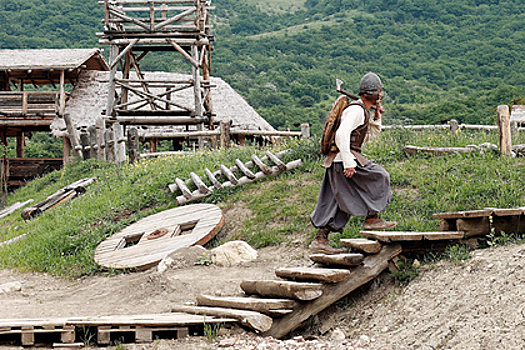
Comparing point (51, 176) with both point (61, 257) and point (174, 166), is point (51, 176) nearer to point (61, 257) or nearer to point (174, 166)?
point (174, 166)

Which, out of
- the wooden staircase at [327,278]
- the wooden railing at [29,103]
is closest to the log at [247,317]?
the wooden staircase at [327,278]

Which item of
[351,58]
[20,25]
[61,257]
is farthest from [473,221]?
[20,25]

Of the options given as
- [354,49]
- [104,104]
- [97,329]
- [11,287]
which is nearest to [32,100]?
[104,104]

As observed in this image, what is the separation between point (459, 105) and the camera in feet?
98.1

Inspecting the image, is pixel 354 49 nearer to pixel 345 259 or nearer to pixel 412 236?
pixel 412 236

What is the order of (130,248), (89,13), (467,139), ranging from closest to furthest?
(130,248), (467,139), (89,13)

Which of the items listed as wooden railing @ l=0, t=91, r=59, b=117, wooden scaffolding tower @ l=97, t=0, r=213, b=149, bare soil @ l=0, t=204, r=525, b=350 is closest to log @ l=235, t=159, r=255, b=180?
bare soil @ l=0, t=204, r=525, b=350

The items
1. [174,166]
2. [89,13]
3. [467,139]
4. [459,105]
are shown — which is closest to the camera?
[467,139]

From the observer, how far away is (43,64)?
23.7 meters

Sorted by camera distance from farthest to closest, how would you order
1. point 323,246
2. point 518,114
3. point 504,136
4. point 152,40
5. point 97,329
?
point 518,114 < point 152,40 < point 504,136 < point 323,246 < point 97,329

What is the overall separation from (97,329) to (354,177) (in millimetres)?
2938

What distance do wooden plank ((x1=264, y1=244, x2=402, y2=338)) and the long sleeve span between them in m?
0.97

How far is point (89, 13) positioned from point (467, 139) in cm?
5187

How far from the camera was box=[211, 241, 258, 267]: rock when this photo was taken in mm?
7457
